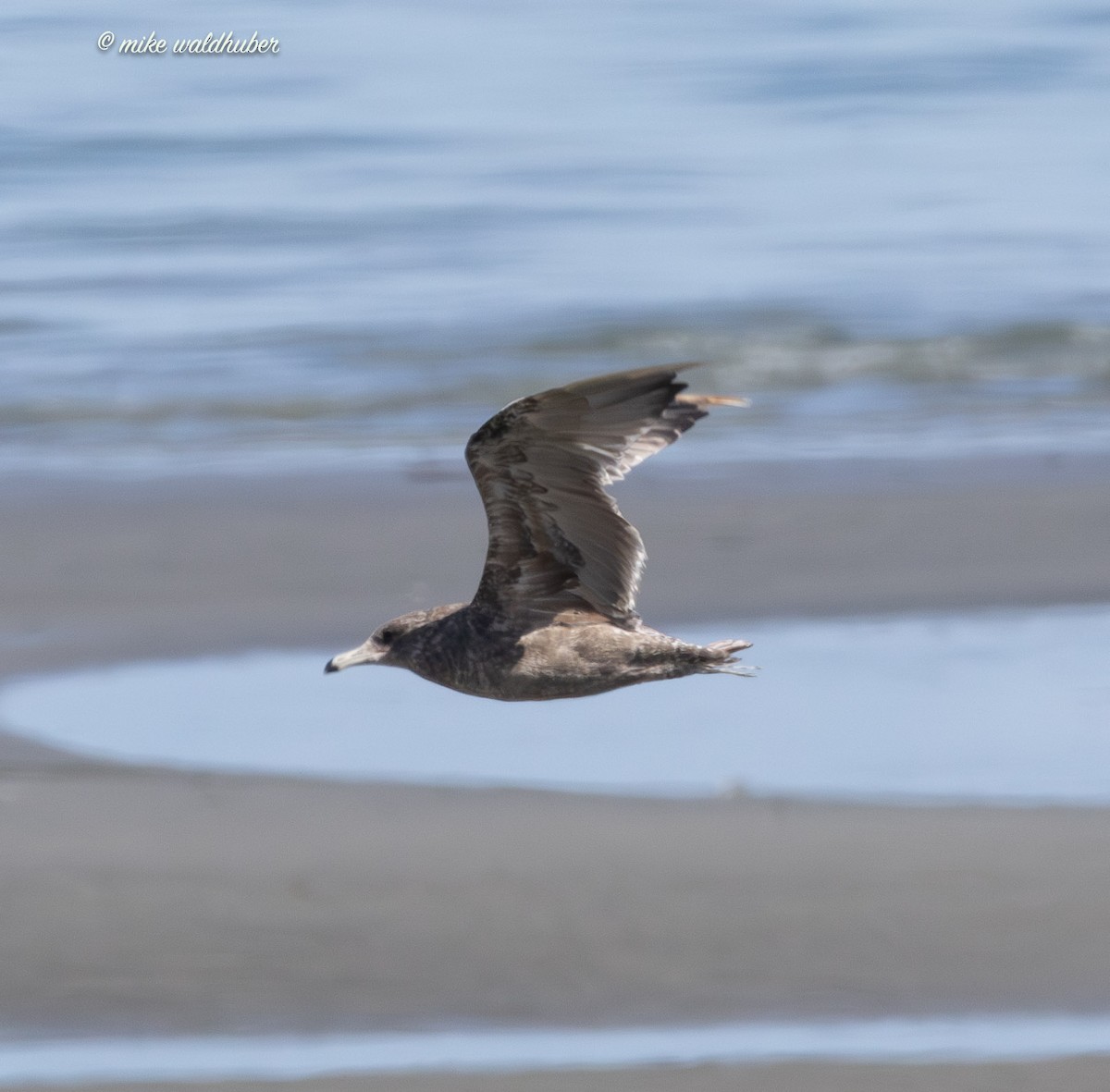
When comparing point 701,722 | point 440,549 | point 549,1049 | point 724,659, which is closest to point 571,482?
point 724,659

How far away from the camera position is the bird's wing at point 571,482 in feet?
17.6

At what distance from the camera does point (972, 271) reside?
1955 centimetres

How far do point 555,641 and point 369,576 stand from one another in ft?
15.7

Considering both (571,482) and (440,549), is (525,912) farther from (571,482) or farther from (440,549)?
(440,549)

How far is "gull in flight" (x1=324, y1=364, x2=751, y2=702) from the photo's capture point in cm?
550

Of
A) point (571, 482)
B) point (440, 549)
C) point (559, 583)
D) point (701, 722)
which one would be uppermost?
point (440, 549)

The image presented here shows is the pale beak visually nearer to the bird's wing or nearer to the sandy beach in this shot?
the bird's wing

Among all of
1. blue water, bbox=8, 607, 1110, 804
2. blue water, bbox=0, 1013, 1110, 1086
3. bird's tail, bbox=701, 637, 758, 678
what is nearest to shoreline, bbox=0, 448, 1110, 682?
blue water, bbox=8, 607, 1110, 804

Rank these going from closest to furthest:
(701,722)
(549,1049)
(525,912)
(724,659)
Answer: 1. (724,659)
2. (549,1049)
3. (525,912)
4. (701,722)

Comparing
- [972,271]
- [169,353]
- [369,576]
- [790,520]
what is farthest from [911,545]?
[972,271]

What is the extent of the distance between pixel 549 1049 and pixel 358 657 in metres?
1.26

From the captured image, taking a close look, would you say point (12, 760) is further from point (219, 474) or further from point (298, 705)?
point (219, 474)

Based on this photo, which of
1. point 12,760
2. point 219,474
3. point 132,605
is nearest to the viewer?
point 12,760

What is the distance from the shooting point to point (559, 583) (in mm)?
5770
